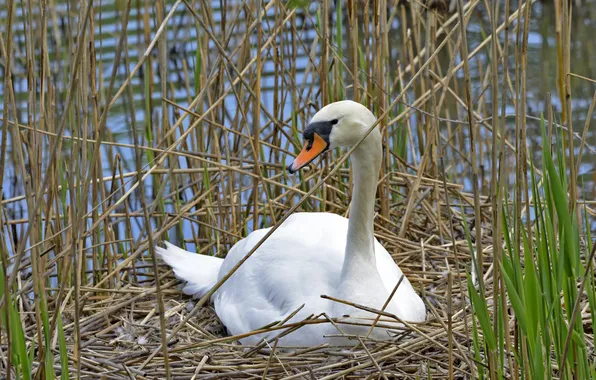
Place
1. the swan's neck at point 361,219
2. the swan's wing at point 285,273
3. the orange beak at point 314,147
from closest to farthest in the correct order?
the orange beak at point 314,147 < the swan's neck at point 361,219 < the swan's wing at point 285,273

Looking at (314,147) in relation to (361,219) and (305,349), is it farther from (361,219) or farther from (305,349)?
(305,349)

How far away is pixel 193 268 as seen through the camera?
4.12 metres

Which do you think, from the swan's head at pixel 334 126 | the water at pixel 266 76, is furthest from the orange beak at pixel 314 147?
the water at pixel 266 76

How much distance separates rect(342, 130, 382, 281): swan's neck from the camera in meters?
3.36

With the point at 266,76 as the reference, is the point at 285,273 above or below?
below

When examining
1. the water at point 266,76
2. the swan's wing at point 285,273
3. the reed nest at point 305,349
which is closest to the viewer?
the reed nest at point 305,349

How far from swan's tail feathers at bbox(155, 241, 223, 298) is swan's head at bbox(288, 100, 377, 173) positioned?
997 mm

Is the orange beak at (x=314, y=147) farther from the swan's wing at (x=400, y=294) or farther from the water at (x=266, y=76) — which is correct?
the water at (x=266, y=76)

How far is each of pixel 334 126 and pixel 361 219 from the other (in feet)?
1.26

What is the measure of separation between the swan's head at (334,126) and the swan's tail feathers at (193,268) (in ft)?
3.27

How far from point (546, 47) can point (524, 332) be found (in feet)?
20.5

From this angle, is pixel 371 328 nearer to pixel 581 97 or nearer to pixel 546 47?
pixel 581 97

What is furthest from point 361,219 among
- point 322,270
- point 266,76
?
A: point 266,76

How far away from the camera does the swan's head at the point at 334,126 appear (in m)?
3.25
